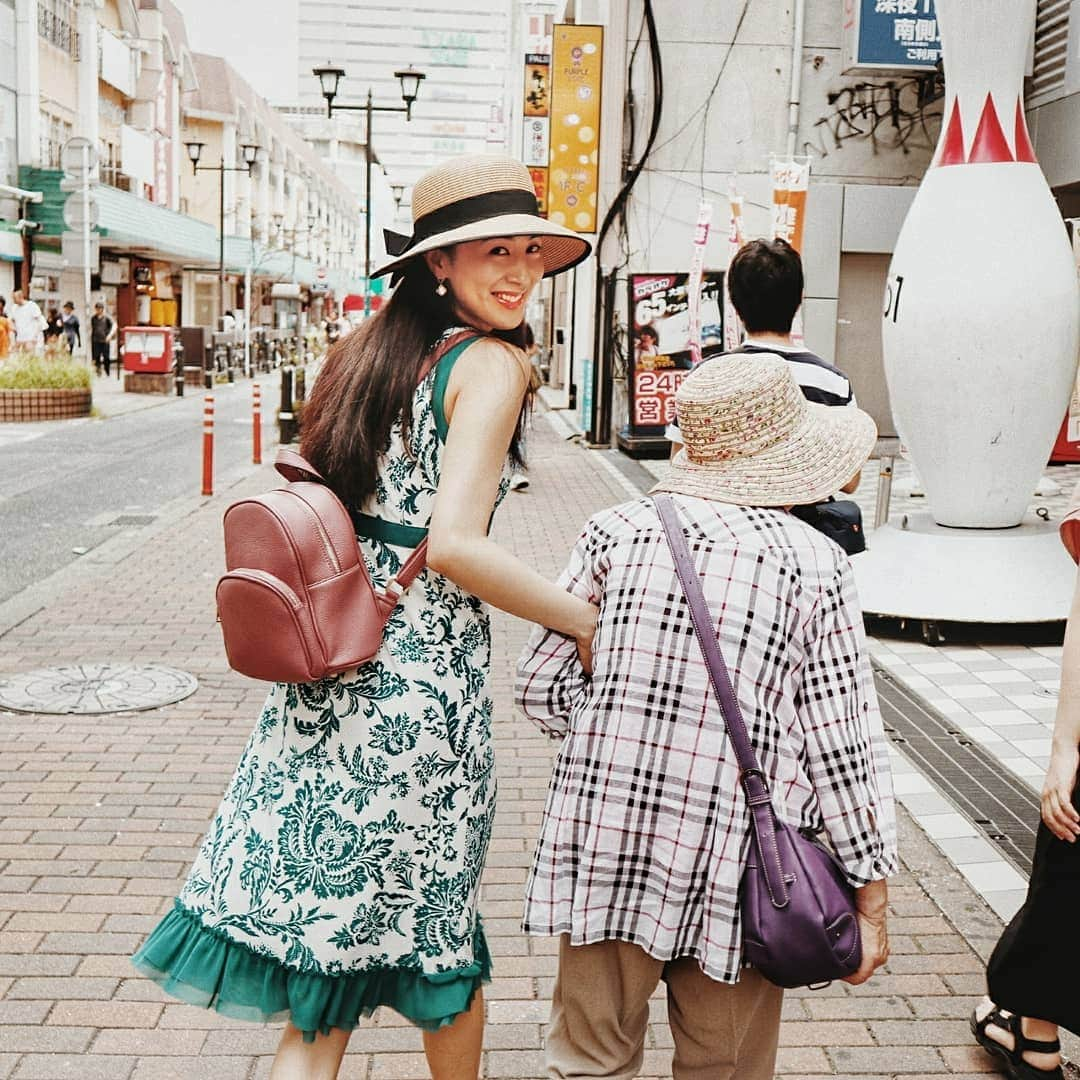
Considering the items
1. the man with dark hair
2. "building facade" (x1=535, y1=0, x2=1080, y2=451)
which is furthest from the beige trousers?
"building facade" (x1=535, y1=0, x2=1080, y2=451)

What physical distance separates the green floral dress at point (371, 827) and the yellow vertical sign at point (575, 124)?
54.3 ft

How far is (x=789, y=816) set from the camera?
2.09 meters

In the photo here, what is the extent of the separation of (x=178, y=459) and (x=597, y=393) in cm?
588

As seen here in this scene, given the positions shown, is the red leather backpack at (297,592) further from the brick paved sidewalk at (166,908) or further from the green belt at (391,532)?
the brick paved sidewalk at (166,908)

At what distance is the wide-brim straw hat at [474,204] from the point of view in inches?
90.4

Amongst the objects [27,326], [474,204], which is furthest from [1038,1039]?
[27,326]

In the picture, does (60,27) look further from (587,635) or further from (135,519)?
(587,635)

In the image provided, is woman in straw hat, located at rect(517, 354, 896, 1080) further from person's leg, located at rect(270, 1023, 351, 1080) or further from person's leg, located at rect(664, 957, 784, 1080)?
person's leg, located at rect(270, 1023, 351, 1080)

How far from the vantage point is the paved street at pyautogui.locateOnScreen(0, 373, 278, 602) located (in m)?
10.8

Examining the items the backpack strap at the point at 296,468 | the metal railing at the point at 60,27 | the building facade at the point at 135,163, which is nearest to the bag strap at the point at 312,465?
Result: the backpack strap at the point at 296,468

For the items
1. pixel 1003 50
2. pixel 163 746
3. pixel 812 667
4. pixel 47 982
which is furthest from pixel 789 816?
pixel 1003 50

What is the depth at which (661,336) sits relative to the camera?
17125mm

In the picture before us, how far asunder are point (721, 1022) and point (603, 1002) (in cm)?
19

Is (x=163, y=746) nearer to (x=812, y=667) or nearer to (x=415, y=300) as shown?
(x=415, y=300)
